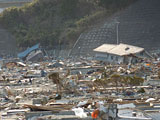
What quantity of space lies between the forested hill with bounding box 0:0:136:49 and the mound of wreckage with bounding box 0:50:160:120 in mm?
8195

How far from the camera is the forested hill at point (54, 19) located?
69.4 metres

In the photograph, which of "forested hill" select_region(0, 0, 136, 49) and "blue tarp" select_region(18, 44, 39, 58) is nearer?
"blue tarp" select_region(18, 44, 39, 58)

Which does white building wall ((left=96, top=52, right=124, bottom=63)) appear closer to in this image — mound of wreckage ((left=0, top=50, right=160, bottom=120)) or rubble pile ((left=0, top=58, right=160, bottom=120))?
rubble pile ((left=0, top=58, right=160, bottom=120))

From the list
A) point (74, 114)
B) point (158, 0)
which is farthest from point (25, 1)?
point (74, 114)

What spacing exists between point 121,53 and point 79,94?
85.6ft

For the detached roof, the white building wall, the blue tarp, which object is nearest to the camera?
the white building wall

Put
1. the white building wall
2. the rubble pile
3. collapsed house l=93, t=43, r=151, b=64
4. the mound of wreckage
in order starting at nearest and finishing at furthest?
1. the mound of wreckage
2. the rubble pile
3. collapsed house l=93, t=43, r=151, b=64
4. the white building wall

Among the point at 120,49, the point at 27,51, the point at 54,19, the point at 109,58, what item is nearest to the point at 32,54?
the point at 27,51

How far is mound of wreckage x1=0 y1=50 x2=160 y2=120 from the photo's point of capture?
17.4m

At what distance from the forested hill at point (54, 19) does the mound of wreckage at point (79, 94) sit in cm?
819

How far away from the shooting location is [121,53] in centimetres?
5525

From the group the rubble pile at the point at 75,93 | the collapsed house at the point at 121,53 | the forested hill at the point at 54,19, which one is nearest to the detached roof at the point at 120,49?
the collapsed house at the point at 121,53

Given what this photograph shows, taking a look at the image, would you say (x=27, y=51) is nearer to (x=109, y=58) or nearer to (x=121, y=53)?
(x=109, y=58)

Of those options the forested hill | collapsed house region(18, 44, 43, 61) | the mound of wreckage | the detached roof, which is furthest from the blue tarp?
the detached roof
